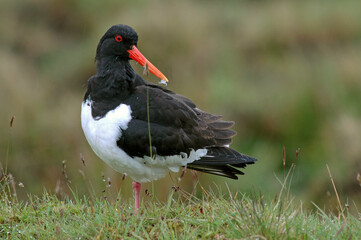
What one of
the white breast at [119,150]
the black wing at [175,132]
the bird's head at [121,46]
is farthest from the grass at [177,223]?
the bird's head at [121,46]

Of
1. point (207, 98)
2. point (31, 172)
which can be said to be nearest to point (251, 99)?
point (207, 98)

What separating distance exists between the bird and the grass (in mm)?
520

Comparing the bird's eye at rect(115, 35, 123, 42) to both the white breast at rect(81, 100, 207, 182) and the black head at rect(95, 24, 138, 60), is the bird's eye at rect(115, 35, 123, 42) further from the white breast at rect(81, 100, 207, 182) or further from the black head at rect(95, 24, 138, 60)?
the white breast at rect(81, 100, 207, 182)

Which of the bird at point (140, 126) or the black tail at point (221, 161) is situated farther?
the black tail at point (221, 161)

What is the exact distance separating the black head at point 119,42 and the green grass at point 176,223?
1.58 m

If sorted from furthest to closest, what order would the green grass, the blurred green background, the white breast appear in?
the blurred green background
the white breast
the green grass

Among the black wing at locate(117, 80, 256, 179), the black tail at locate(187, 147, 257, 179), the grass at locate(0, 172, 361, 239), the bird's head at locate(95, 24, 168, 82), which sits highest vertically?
the bird's head at locate(95, 24, 168, 82)

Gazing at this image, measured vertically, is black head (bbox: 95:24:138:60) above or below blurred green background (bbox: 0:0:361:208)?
above

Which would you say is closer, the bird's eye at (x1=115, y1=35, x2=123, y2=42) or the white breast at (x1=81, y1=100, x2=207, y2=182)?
the white breast at (x1=81, y1=100, x2=207, y2=182)

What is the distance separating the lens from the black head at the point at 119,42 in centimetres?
605

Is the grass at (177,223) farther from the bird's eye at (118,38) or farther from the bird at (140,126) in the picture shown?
the bird's eye at (118,38)

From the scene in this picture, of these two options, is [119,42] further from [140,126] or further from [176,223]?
[176,223]

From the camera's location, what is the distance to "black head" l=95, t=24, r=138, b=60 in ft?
19.8

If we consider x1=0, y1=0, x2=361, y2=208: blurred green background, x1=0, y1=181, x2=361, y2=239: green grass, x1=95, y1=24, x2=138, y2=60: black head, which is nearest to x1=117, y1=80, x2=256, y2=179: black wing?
x1=95, y1=24, x2=138, y2=60: black head
